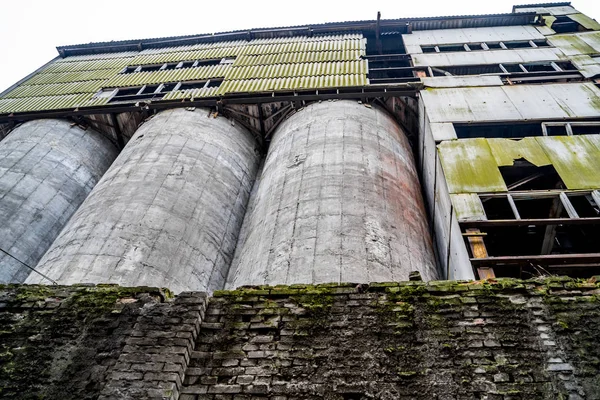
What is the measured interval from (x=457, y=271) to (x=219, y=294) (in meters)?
6.37

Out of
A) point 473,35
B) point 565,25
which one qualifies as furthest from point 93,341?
point 565,25

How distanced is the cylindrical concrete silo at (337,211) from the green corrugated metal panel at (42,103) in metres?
10.3

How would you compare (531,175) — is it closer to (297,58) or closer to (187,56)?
(297,58)

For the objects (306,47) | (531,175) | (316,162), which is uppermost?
(306,47)

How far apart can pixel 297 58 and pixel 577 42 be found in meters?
12.3

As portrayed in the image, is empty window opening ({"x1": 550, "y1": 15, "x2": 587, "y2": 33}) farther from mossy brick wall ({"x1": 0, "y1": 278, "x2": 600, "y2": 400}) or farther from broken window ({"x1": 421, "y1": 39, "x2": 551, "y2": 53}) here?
mossy brick wall ({"x1": 0, "y1": 278, "x2": 600, "y2": 400})

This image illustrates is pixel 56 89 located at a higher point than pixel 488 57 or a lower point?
lower

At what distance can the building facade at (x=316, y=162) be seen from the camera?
1062cm

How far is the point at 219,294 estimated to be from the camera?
22.3ft

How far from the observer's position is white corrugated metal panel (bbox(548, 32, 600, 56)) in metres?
18.4

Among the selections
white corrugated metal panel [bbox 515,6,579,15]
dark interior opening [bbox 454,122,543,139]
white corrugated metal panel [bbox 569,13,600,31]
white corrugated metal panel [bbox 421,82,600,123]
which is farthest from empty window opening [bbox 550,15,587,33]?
dark interior opening [bbox 454,122,543,139]

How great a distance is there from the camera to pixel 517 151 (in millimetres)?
12180

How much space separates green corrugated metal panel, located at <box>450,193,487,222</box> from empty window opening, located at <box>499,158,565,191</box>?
4.58 feet

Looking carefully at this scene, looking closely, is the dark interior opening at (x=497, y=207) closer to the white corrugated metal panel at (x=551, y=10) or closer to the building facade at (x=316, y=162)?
the building facade at (x=316, y=162)
